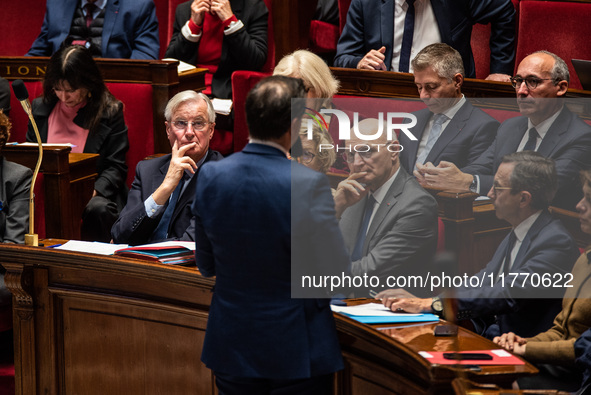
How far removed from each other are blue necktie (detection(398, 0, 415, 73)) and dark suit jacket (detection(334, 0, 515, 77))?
7cm

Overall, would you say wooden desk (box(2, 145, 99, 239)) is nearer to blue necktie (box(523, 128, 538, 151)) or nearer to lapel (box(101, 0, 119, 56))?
lapel (box(101, 0, 119, 56))

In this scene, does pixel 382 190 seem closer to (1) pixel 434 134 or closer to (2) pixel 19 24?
(1) pixel 434 134

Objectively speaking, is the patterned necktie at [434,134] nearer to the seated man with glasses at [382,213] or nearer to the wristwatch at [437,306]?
the seated man with glasses at [382,213]

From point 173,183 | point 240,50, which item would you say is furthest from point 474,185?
point 240,50

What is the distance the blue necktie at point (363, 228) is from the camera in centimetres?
194

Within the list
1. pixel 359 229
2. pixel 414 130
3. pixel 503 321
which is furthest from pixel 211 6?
pixel 503 321

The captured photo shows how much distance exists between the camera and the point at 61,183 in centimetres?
283

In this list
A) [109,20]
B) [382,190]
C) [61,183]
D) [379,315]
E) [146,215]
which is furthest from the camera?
[109,20]

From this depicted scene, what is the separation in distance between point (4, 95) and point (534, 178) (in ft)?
7.76

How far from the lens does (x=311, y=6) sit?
420 cm

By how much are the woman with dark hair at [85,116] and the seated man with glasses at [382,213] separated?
1310mm

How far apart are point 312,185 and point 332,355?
337 mm

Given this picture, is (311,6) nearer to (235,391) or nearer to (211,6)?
(211,6)

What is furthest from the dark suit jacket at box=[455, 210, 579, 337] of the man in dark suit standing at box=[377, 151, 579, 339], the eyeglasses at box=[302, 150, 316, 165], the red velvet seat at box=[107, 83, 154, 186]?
the red velvet seat at box=[107, 83, 154, 186]
